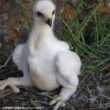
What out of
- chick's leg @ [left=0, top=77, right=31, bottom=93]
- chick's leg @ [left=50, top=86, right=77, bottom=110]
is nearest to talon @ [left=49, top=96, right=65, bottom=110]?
chick's leg @ [left=50, top=86, right=77, bottom=110]

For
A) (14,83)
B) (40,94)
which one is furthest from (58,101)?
(14,83)

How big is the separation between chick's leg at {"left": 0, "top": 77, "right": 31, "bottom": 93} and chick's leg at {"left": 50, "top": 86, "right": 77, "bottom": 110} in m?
0.26

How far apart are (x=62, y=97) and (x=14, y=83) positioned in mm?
382

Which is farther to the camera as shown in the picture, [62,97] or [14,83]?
[14,83]

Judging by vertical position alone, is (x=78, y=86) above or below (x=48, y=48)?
below

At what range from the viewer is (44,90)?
3.91 metres

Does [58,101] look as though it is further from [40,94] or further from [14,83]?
[14,83]

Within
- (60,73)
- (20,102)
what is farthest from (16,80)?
(60,73)

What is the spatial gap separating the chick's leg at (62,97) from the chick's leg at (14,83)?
26cm

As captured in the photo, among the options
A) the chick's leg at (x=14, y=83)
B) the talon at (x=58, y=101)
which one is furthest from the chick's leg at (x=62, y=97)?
the chick's leg at (x=14, y=83)

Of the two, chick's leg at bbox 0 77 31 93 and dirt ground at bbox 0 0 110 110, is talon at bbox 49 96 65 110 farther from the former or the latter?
chick's leg at bbox 0 77 31 93

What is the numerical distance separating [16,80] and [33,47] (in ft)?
1.27

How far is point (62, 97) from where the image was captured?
3.82 metres

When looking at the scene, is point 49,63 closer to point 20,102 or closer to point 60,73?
point 60,73
